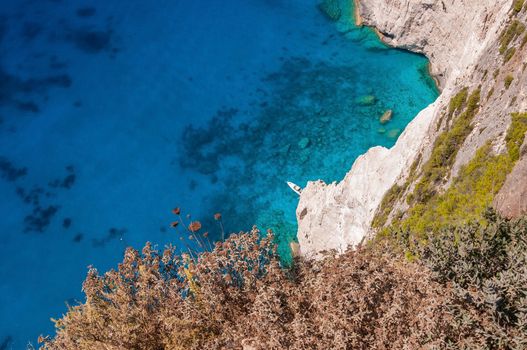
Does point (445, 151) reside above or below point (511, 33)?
below

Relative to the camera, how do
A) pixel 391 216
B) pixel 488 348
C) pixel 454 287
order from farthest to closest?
pixel 391 216 → pixel 454 287 → pixel 488 348

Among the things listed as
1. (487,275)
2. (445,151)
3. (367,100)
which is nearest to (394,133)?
(367,100)

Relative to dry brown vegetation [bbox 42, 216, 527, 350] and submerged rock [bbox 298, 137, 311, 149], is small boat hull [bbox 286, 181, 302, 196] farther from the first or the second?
dry brown vegetation [bbox 42, 216, 527, 350]

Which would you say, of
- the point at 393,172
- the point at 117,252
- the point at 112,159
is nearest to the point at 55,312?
the point at 117,252

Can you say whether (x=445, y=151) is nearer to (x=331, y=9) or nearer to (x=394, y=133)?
(x=394, y=133)

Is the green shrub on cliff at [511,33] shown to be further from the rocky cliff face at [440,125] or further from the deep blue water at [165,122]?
the deep blue water at [165,122]

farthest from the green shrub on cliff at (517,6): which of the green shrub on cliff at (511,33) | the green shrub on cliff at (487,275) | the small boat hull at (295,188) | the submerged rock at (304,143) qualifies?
the submerged rock at (304,143)

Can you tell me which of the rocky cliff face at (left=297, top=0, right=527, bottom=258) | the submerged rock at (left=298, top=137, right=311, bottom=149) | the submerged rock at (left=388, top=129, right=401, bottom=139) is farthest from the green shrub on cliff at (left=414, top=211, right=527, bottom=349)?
the submerged rock at (left=298, top=137, right=311, bottom=149)

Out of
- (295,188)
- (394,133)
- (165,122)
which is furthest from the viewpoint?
(165,122)

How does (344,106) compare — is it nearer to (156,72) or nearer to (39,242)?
(156,72)
